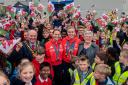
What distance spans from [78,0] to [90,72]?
82.9 feet

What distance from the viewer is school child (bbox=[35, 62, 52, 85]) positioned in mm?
6646

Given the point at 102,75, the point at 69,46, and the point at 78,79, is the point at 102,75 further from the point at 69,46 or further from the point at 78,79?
the point at 69,46

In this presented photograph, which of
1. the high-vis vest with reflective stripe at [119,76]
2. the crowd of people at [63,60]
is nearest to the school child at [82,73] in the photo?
the crowd of people at [63,60]

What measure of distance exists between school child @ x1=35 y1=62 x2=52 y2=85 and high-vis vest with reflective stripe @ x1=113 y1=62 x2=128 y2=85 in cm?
137

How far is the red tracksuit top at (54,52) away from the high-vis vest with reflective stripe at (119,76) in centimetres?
199

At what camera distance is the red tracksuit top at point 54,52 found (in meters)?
7.98

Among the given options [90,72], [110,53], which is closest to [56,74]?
[110,53]

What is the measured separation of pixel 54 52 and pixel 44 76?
4.25 ft

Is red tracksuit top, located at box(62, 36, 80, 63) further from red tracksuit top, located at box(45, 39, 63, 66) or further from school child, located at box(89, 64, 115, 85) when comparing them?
school child, located at box(89, 64, 115, 85)

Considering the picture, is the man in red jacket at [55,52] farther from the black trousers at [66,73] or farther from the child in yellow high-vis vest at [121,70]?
the child in yellow high-vis vest at [121,70]

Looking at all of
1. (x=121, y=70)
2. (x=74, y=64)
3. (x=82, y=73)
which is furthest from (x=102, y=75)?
(x=74, y=64)

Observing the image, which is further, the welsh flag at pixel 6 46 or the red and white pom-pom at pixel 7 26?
the red and white pom-pom at pixel 7 26

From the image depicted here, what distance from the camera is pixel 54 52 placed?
314 inches

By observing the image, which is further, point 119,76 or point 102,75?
point 119,76
